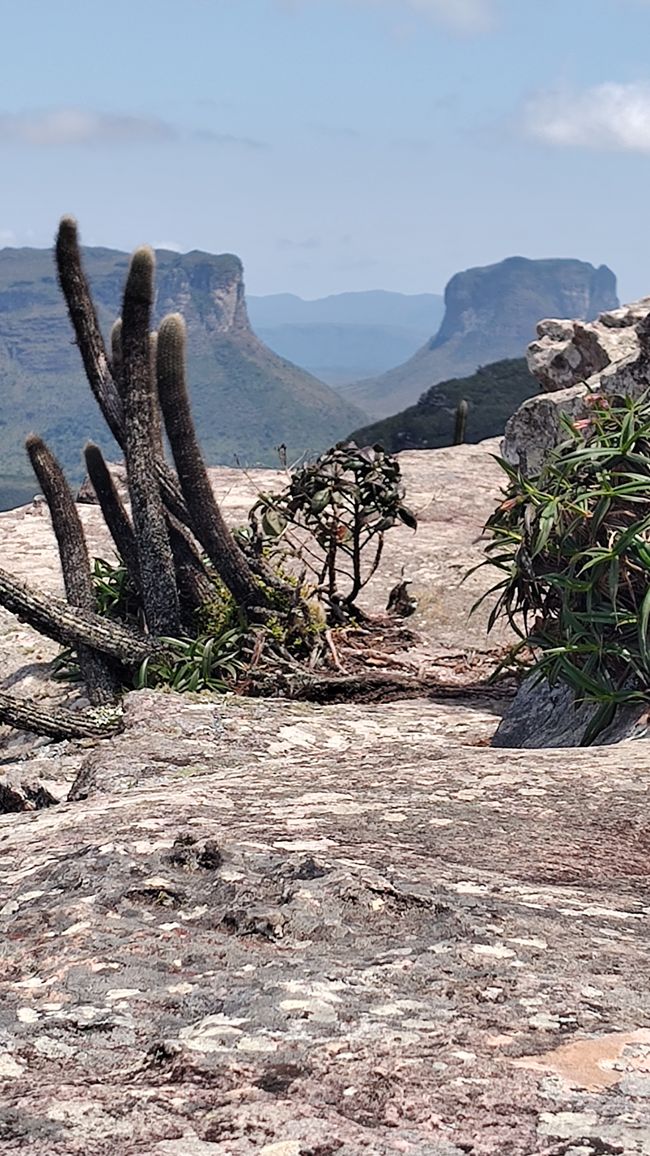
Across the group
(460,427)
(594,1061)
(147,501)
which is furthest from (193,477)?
(460,427)

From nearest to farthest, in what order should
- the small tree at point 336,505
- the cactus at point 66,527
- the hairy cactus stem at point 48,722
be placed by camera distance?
1. the hairy cactus stem at point 48,722
2. the cactus at point 66,527
3. the small tree at point 336,505

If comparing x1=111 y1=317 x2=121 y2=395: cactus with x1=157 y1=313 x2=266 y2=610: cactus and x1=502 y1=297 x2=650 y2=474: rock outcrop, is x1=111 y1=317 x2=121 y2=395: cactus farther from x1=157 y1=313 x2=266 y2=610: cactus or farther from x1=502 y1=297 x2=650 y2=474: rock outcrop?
x1=502 y1=297 x2=650 y2=474: rock outcrop

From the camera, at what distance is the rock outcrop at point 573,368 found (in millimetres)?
10242

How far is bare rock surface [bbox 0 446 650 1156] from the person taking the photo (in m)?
1.75

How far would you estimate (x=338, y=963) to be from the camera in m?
2.34

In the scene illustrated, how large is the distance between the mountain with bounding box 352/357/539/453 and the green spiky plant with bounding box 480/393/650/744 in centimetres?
4360

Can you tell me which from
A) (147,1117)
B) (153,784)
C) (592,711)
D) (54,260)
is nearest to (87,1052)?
(147,1117)

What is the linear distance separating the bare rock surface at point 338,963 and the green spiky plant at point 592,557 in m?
0.95

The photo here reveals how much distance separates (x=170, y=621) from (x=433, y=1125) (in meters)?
6.25

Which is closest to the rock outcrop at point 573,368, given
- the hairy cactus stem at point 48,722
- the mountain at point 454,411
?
the hairy cactus stem at point 48,722

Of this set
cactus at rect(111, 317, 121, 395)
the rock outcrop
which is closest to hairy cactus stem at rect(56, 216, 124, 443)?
cactus at rect(111, 317, 121, 395)

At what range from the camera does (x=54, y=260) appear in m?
8.60

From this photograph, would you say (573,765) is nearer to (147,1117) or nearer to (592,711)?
(592,711)

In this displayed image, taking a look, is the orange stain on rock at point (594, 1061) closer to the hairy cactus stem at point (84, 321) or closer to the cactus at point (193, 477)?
the cactus at point (193, 477)
